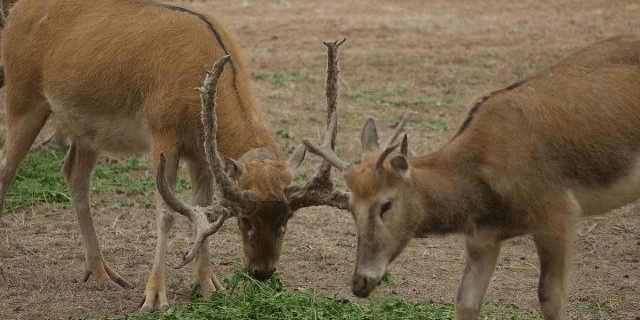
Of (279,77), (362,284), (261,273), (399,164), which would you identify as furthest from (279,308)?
(279,77)

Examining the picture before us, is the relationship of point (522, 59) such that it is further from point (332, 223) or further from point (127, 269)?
point (127, 269)

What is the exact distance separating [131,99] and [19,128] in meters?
1.13

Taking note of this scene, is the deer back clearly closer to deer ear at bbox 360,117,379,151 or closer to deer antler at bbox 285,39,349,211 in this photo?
deer antler at bbox 285,39,349,211

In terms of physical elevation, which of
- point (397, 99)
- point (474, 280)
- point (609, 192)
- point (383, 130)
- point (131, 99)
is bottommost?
point (397, 99)

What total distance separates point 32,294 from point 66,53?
6.76 feet

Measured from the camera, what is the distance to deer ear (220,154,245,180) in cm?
820

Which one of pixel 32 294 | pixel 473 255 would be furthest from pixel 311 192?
pixel 32 294

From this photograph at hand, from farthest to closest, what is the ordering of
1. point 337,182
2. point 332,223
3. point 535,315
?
point 337,182 → point 332,223 → point 535,315

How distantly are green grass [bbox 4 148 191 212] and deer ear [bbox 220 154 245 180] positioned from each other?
12.1ft

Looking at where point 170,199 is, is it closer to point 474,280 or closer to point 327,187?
point 327,187

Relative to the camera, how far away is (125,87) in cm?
925

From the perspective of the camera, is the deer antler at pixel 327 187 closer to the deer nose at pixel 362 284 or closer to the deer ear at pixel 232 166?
the deer ear at pixel 232 166

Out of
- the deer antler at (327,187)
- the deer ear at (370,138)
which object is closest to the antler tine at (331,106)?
the deer antler at (327,187)

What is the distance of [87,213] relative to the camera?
9.93 meters
